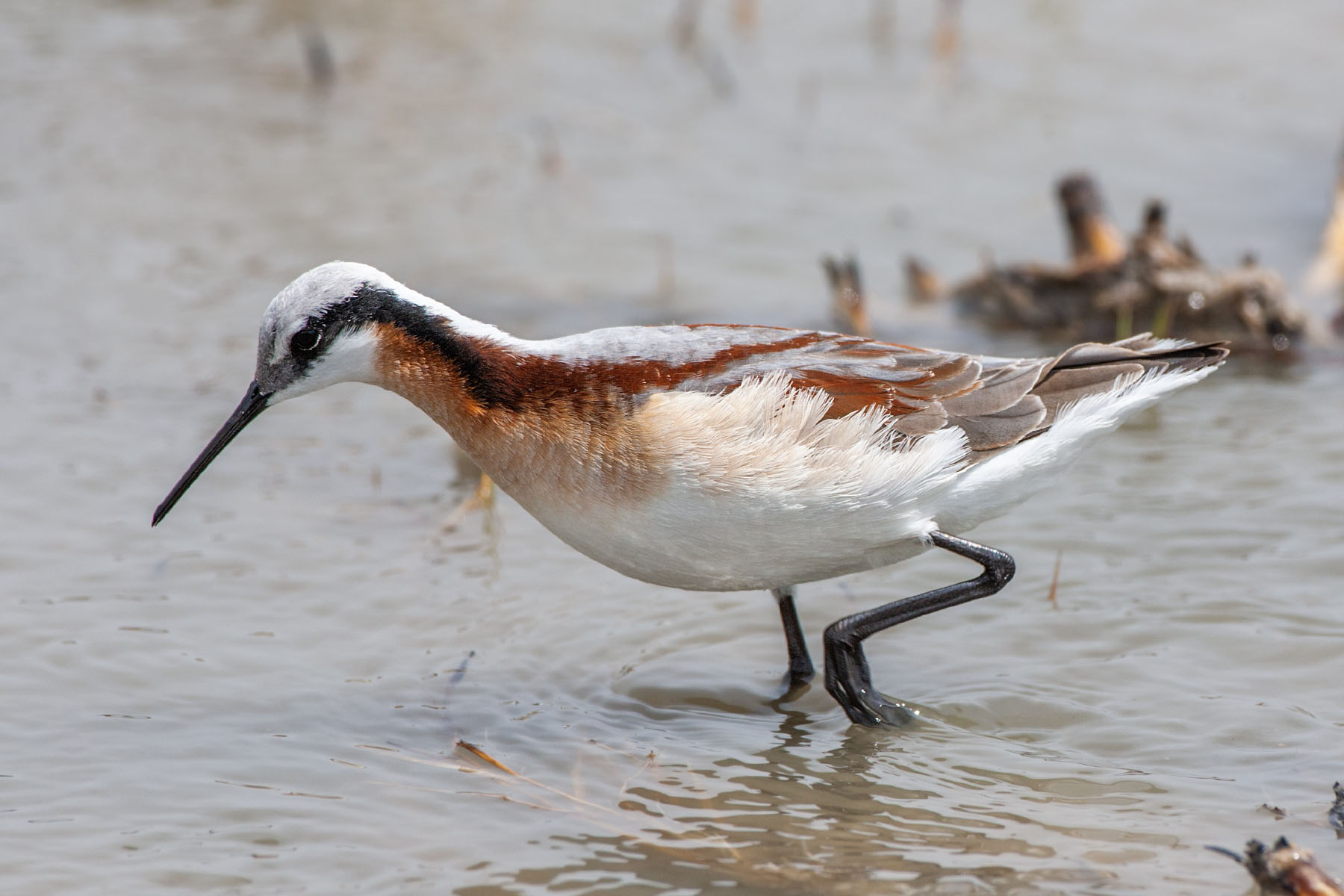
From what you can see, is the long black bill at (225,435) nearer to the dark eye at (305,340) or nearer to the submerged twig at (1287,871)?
the dark eye at (305,340)

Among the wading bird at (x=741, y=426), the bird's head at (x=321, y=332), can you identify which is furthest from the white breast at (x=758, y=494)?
the bird's head at (x=321, y=332)

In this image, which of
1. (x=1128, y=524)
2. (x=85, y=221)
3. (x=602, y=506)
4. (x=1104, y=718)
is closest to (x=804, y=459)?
(x=602, y=506)

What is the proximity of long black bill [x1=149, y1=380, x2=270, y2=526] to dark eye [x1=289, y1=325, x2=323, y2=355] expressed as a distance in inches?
9.3

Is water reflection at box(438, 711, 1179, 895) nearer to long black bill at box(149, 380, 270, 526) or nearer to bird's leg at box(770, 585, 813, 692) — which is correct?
bird's leg at box(770, 585, 813, 692)

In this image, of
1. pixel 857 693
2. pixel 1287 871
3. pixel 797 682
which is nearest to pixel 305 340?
pixel 797 682

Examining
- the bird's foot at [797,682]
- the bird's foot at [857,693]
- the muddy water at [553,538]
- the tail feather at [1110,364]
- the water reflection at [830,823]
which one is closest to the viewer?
the water reflection at [830,823]

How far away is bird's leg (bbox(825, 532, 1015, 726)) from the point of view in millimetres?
5980

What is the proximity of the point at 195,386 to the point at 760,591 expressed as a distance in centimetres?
380

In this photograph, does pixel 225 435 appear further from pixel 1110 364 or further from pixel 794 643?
pixel 1110 364

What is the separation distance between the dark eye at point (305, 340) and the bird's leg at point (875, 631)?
2239 millimetres

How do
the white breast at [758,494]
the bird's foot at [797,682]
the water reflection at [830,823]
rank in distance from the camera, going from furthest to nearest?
the bird's foot at [797,682] → the white breast at [758,494] → the water reflection at [830,823]

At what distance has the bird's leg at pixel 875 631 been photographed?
19.6 ft

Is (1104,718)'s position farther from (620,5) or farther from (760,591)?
(620,5)

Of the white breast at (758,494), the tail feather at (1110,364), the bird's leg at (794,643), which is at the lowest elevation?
the bird's leg at (794,643)
